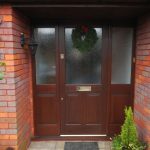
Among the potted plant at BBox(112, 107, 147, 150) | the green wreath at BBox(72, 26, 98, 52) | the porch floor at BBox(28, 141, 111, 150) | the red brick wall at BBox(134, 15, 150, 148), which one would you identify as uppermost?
the green wreath at BBox(72, 26, 98, 52)

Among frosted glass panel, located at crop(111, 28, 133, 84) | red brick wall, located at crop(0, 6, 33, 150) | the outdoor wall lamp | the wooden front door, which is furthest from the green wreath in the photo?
red brick wall, located at crop(0, 6, 33, 150)

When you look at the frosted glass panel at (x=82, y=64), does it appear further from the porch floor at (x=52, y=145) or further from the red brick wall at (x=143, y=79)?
the porch floor at (x=52, y=145)

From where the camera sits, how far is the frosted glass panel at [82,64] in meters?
3.97

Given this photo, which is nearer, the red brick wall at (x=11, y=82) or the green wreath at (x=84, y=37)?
the red brick wall at (x=11, y=82)

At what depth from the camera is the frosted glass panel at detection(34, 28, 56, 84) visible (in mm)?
3945

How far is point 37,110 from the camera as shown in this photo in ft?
13.4

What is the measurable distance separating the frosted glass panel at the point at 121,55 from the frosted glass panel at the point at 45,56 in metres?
1.25

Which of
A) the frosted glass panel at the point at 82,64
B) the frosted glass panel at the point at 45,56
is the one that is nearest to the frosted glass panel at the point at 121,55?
the frosted glass panel at the point at 82,64

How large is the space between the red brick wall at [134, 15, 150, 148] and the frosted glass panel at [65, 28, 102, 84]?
0.78 meters

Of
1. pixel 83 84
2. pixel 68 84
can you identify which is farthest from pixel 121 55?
pixel 68 84

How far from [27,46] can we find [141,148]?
2692 mm

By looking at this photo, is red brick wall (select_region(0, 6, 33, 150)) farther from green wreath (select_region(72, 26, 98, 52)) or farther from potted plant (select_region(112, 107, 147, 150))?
potted plant (select_region(112, 107, 147, 150))

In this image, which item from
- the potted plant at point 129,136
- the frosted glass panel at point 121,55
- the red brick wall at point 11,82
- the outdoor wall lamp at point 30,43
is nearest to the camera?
the red brick wall at point 11,82

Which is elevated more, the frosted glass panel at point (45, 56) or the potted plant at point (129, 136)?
the frosted glass panel at point (45, 56)
